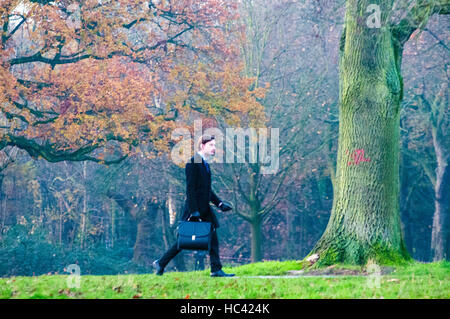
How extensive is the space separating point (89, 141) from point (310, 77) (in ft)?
33.1

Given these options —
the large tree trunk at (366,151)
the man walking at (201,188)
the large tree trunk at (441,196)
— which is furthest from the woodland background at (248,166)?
the man walking at (201,188)

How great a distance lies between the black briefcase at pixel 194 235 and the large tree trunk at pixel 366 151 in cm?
284

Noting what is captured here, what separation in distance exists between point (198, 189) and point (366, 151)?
3.57 m

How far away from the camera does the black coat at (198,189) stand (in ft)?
27.7

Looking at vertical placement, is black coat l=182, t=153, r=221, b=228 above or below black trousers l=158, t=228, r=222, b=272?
above

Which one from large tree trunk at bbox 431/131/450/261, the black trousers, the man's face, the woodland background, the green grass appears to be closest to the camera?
the green grass

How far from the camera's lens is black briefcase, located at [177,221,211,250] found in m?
8.26

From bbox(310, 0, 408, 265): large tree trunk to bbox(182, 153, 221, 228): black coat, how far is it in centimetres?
275

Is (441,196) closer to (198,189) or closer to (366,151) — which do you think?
(366,151)

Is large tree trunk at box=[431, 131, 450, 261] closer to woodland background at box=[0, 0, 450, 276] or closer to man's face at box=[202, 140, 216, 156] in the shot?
woodland background at box=[0, 0, 450, 276]

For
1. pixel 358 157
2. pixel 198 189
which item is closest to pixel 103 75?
pixel 358 157

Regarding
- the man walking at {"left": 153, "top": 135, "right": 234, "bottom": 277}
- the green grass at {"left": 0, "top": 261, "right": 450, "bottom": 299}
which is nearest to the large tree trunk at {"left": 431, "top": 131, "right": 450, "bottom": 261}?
the green grass at {"left": 0, "top": 261, "right": 450, "bottom": 299}

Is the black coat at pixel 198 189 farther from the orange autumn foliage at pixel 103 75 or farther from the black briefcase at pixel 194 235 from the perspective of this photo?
the orange autumn foliage at pixel 103 75
